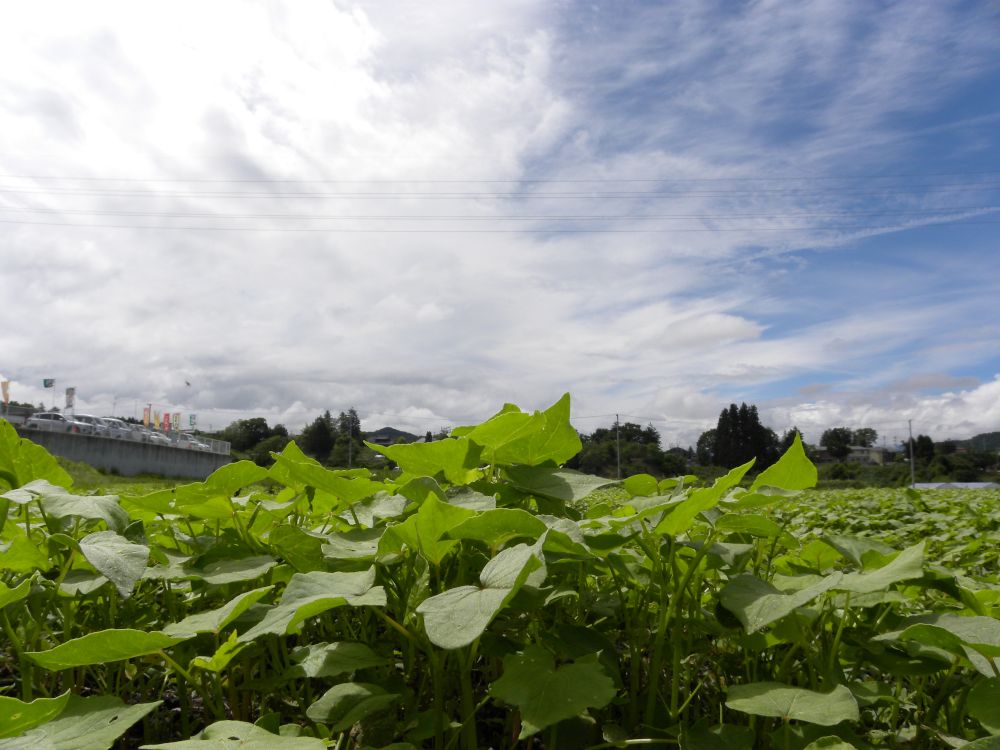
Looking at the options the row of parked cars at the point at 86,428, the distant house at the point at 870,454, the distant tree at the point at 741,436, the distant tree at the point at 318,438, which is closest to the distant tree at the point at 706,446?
the distant tree at the point at 741,436

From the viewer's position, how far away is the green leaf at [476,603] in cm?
49

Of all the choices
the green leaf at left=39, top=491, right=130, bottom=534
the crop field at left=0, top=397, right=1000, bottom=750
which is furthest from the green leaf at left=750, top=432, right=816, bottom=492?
the green leaf at left=39, top=491, right=130, bottom=534

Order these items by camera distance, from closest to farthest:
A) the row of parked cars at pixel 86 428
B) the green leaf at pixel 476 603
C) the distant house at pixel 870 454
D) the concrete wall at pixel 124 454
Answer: the green leaf at pixel 476 603
the concrete wall at pixel 124 454
the row of parked cars at pixel 86 428
the distant house at pixel 870 454

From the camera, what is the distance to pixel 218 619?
662 millimetres

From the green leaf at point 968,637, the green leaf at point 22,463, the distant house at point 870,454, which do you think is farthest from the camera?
the distant house at point 870,454

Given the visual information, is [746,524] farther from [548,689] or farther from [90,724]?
[90,724]

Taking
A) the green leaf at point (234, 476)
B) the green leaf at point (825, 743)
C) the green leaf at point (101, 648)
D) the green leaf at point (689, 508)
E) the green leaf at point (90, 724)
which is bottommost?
the green leaf at point (825, 743)

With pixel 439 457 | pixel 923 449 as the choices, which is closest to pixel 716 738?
pixel 439 457

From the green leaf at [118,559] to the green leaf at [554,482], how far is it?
424 millimetres

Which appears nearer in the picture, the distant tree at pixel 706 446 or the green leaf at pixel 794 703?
the green leaf at pixel 794 703

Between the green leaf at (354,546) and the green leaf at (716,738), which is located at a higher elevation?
the green leaf at (354,546)

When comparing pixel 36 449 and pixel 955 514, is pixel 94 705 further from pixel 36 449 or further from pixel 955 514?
pixel 955 514

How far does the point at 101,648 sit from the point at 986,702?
0.76m

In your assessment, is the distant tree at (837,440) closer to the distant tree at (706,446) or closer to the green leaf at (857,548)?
the distant tree at (706,446)
